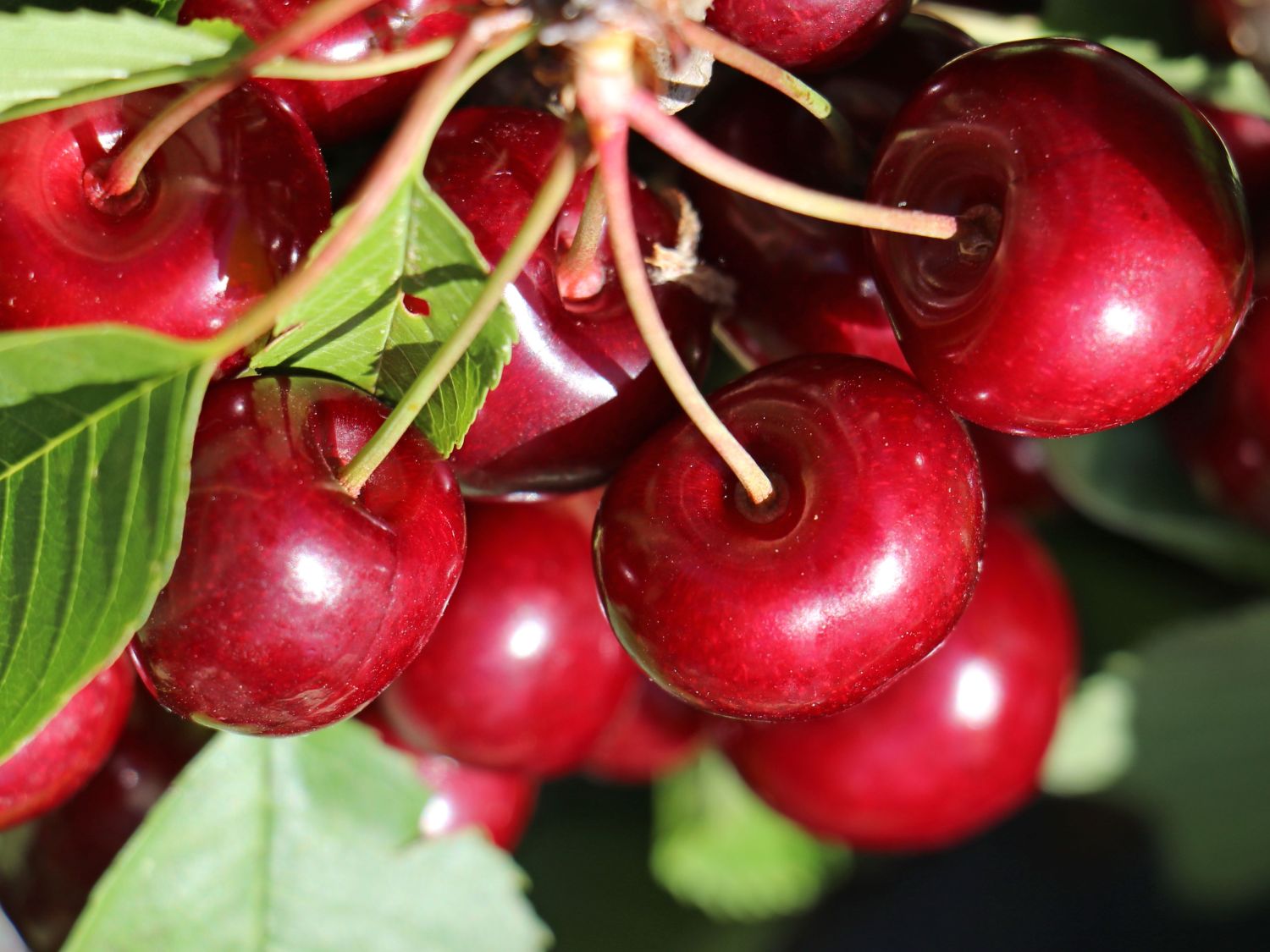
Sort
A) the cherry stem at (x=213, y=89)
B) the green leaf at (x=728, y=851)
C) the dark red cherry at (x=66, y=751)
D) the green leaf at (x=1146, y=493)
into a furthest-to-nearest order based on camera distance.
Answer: the green leaf at (x=728, y=851), the green leaf at (x=1146, y=493), the dark red cherry at (x=66, y=751), the cherry stem at (x=213, y=89)

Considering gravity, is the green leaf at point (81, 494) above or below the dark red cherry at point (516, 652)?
above

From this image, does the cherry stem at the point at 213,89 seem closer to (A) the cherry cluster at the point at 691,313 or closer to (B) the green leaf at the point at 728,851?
(A) the cherry cluster at the point at 691,313

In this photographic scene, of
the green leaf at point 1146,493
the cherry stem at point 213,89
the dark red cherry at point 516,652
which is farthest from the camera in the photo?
the green leaf at point 1146,493

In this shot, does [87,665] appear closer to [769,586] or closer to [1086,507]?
[769,586]

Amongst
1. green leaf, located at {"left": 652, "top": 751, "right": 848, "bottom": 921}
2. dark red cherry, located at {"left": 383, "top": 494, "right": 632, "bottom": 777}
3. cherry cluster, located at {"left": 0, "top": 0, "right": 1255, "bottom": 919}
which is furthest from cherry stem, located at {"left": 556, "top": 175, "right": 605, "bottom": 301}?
green leaf, located at {"left": 652, "top": 751, "right": 848, "bottom": 921}

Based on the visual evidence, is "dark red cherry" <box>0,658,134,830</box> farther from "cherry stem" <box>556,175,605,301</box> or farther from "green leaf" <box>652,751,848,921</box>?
"green leaf" <box>652,751,848,921</box>

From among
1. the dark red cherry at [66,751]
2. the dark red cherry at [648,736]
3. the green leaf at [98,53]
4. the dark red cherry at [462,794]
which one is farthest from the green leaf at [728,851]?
the green leaf at [98,53]
